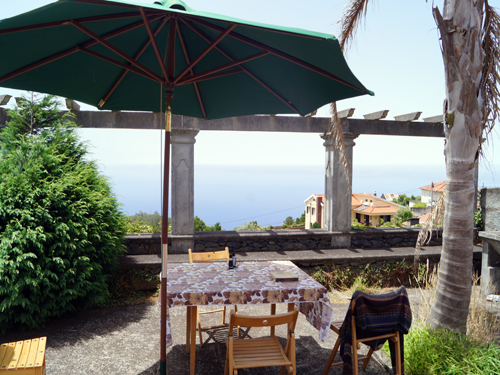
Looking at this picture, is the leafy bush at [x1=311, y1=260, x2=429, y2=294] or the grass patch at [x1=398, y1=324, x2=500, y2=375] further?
the leafy bush at [x1=311, y1=260, x2=429, y2=294]

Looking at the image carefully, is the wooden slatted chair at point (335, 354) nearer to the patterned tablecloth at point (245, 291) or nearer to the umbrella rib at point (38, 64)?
the patterned tablecloth at point (245, 291)

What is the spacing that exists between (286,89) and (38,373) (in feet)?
9.99

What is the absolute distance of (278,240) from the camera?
7.24 m

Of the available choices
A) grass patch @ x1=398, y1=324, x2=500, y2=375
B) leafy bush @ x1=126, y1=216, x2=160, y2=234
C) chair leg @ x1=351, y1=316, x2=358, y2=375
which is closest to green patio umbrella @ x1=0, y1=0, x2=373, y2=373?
chair leg @ x1=351, y1=316, x2=358, y2=375

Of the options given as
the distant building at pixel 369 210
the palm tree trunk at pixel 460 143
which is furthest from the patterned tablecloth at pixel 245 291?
the distant building at pixel 369 210

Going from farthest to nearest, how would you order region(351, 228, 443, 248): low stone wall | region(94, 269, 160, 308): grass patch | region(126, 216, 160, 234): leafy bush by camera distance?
region(351, 228, 443, 248): low stone wall < region(126, 216, 160, 234): leafy bush < region(94, 269, 160, 308): grass patch

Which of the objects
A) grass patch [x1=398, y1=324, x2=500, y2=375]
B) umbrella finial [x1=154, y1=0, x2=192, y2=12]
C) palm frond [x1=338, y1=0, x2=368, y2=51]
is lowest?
grass patch [x1=398, y1=324, x2=500, y2=375]

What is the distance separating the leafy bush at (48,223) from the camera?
4.24m

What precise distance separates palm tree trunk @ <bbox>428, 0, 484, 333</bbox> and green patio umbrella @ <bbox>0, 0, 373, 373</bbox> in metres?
1.27

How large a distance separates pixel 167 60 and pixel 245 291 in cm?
208

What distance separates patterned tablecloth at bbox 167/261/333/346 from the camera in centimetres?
312

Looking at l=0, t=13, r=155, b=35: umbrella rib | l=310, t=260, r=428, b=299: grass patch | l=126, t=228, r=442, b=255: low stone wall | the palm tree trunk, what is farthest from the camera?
l=126, t=228, r=442, b=255: low stone wall

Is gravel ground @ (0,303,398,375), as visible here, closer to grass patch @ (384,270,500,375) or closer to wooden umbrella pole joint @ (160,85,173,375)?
grass patch @ (384,270,500,375)

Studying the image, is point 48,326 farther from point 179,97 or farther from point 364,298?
point 364,298
